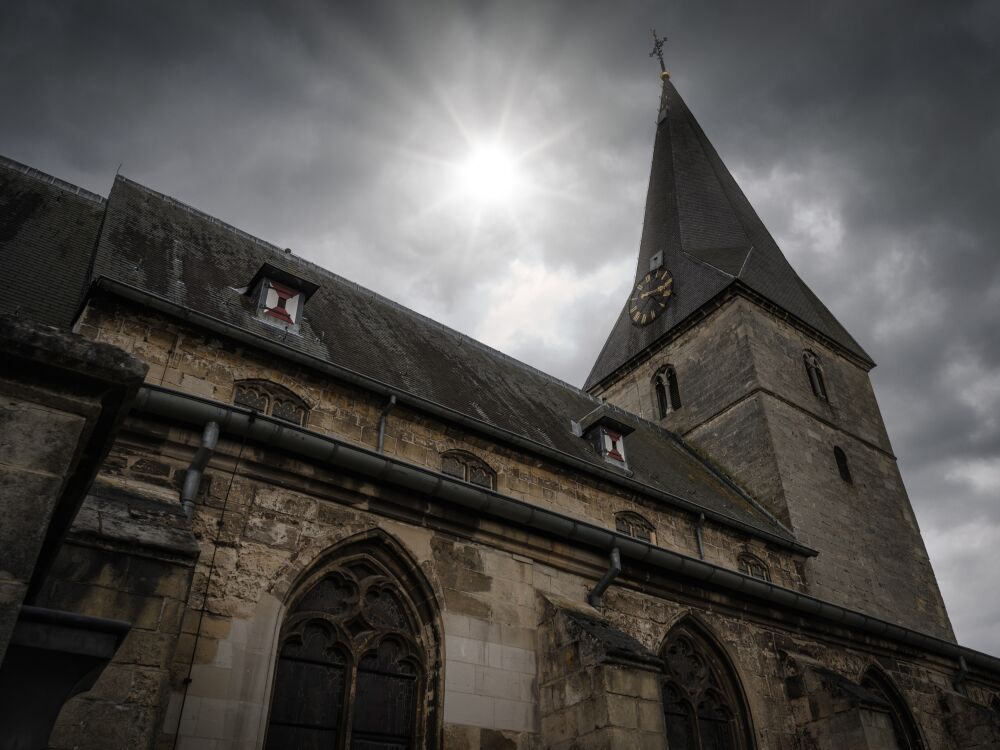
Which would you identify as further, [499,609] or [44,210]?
[44,210]

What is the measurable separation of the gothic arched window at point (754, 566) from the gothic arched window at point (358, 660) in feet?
26.2

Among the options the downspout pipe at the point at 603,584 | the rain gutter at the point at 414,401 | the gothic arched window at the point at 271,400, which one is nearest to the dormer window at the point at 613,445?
the rain gutter at the point at 414,401

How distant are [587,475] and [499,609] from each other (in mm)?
4630

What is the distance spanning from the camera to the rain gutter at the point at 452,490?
6.90 m

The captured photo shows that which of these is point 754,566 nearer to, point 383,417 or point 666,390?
point 666,390

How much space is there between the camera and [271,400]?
9.67 m

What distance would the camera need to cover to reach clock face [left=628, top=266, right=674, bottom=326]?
2181cm

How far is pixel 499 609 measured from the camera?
7.83 meters

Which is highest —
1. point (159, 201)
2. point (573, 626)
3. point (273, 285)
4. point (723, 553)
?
point (159, 201)

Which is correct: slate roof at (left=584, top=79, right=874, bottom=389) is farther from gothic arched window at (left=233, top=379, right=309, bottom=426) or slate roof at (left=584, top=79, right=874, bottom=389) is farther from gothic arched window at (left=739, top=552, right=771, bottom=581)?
gothic arched window at (left=233, top=379, right=309, bottom=426)

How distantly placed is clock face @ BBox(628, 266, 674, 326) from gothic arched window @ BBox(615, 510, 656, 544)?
1017cm

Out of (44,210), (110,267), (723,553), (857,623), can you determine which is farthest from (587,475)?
(44,210)

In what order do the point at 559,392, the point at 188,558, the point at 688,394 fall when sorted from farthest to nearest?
the point at 688,394 < the point at 559,392 < the point at 188,558

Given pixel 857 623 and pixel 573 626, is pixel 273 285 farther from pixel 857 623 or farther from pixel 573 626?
pixel 857 623
